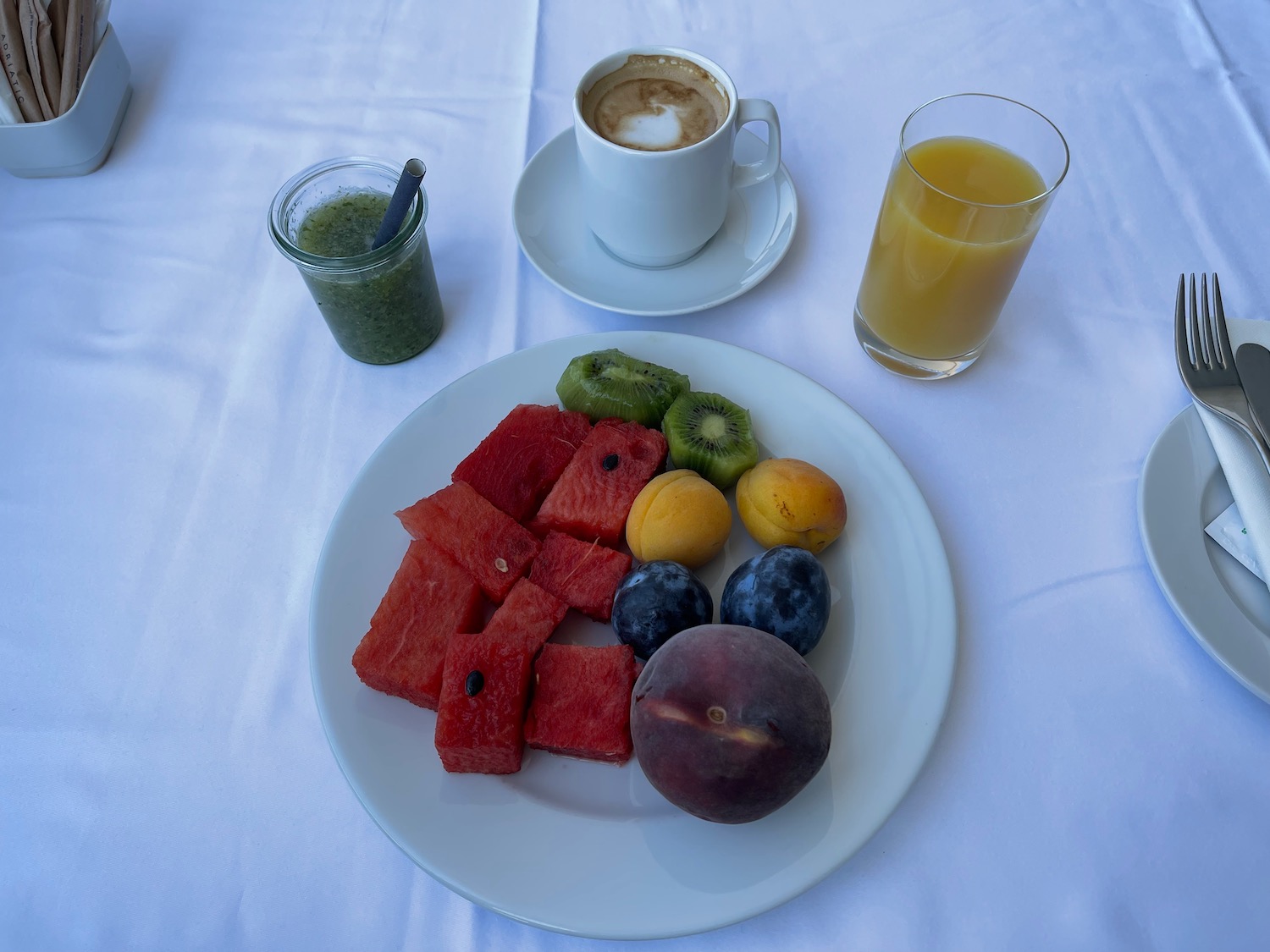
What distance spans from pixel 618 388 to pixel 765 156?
1.63 feet

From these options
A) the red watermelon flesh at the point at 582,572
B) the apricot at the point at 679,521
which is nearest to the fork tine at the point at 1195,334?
the apricot at the point at 679,521

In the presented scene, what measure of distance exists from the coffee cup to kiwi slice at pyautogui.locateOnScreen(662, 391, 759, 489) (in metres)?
0.28

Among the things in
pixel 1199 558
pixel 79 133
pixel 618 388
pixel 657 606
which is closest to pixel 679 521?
pixel 657 606

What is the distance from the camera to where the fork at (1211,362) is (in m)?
0.96

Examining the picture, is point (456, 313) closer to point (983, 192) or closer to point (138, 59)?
point (983, 192)

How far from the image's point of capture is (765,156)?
1242 mm

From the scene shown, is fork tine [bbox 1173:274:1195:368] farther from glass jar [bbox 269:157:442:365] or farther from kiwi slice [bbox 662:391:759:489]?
glass jar [bbox 269:157:442:365]

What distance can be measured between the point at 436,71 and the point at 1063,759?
1507 mm

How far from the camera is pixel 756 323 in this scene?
47.4 inches

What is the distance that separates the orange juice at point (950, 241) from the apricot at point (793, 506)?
28 centimetres

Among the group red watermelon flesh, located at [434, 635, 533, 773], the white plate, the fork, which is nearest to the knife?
the fork

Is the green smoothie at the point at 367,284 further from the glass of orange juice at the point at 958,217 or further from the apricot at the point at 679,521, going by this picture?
the glass of orange juice at the point at 958,217

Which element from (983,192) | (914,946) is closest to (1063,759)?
(914,946)

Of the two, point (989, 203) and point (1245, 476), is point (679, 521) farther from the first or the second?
point (1245, 476)
